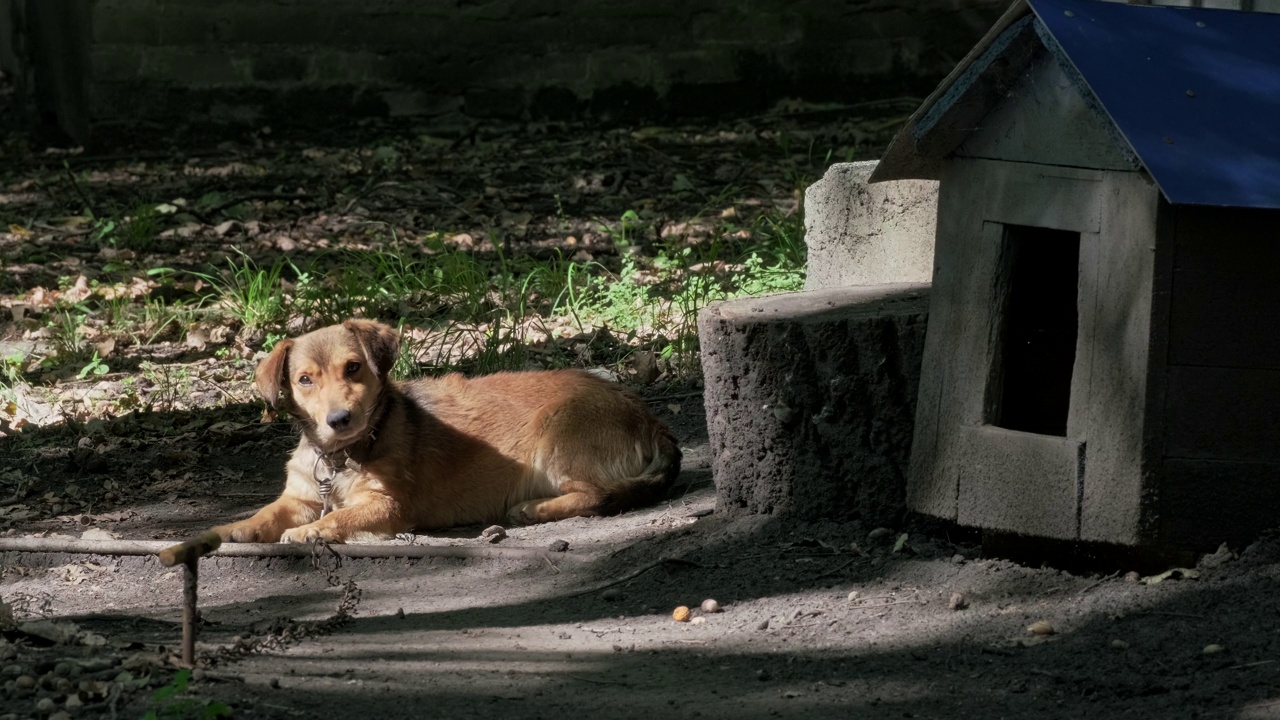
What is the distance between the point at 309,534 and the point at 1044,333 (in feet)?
9.47

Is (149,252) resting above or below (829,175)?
below

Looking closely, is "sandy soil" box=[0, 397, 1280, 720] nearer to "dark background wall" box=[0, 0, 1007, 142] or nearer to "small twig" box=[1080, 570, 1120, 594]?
"small twig" box=[1080, 570, 1120, 594]

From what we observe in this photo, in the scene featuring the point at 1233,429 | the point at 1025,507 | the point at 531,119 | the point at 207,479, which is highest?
the point at 531,119

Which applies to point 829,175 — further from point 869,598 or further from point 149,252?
point 149,252

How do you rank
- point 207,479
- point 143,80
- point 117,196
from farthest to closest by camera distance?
point 143,80, point 117,196, point 207,479

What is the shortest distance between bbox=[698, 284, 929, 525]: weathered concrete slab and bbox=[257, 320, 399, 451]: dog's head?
1.42 m

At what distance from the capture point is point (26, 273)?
31.2 feet

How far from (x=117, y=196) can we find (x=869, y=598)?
8650 mm

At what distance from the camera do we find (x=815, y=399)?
4887mm

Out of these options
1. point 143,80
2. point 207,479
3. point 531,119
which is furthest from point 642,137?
point 207,479

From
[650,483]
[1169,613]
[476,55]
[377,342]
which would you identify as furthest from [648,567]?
[476,55]

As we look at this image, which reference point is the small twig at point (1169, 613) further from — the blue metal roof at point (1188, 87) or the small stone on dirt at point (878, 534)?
the blue metal roof at point (1188, 87)

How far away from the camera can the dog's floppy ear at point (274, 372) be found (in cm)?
556

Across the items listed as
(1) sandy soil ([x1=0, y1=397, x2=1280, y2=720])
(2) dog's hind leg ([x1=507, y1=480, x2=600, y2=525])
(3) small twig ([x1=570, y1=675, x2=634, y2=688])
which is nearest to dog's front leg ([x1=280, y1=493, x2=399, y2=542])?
(1) sandy soil ([x1=0, y1=397, x2=1280, y2=720])
